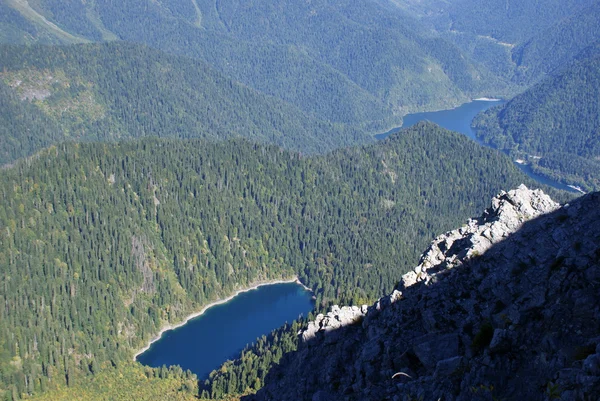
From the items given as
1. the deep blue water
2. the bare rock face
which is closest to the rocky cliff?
the bare rock face

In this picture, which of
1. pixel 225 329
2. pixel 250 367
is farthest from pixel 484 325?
pixel 225 329

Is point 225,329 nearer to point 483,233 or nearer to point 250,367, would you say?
point 250,367

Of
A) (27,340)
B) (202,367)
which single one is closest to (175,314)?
(202,367)

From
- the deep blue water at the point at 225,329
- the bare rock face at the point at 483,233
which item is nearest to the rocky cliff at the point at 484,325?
the bare rock face at the point at 483,233

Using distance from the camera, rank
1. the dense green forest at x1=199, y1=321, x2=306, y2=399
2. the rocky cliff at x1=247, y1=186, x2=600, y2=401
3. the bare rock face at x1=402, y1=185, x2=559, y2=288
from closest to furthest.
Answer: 1. the rocky cliff at x1=247, y1=186, x2=600, y2=401
2. the bare rock face at x1=402, y1=185, x2=559, y2=288
3. the dense green forest at x1=199, y1=321, x2=306, y2=399

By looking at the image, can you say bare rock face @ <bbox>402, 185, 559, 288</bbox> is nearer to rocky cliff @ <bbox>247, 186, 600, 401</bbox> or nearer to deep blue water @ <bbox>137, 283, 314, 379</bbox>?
rocky cliff @ <bbox>247, 186, 600, 401</bbox>

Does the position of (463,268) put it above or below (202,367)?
above

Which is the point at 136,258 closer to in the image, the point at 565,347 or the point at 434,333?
the point at 434,333
